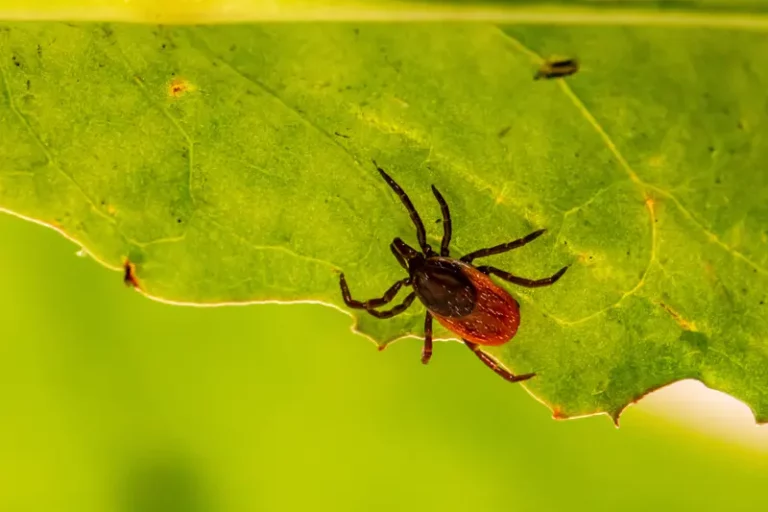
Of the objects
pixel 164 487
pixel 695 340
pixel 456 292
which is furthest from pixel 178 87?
pixel 695 340

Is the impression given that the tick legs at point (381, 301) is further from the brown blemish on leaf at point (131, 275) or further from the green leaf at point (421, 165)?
the brown blemish on leaf at point (131, 275)

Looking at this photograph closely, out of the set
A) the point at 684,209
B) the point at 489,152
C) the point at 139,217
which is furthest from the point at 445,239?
the point at 139,217

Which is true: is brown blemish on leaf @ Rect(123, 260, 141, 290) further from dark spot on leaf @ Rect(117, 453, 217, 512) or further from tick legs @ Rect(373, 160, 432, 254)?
dark spot on leaf @ Rect(117, 453, 217, 512)

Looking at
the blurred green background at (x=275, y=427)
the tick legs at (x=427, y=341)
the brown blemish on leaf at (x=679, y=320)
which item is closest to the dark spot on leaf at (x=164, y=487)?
the blurred green background at (x=275, y=427)

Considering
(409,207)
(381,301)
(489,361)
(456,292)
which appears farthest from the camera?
(489,361)

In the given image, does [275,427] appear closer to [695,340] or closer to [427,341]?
[427,341]

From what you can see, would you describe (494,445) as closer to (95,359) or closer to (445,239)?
(445,239)

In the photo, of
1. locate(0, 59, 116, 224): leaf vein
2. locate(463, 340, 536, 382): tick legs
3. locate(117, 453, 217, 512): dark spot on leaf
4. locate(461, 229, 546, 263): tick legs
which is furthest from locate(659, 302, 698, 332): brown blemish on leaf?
locate(117, 453, 217, 512): dark spot on leaf
